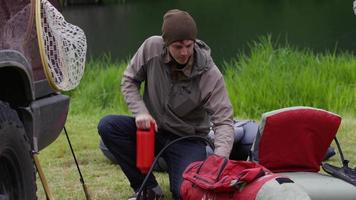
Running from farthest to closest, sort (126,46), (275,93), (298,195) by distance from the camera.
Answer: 1. (126,46)
2. (275,93)
3. (298,195)

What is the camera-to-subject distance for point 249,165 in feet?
10.0

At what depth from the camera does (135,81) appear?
410 centimetres

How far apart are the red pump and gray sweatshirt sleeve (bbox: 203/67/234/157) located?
0.31 m

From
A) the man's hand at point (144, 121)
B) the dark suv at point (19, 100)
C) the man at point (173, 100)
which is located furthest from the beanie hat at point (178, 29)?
the dark suv at point (19, 100)

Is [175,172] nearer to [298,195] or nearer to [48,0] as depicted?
[48,0]

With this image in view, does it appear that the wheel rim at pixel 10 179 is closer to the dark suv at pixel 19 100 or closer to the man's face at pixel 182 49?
the dark suv at pixel 19 100

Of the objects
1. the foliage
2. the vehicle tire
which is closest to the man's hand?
the vehicle tire

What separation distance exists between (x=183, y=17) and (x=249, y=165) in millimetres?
1036

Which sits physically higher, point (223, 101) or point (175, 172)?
point (223, 101)

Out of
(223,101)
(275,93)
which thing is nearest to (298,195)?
(223,101)

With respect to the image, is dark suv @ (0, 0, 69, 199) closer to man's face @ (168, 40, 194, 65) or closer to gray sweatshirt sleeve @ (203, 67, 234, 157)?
→ man's face @ (168, 40, 194, 65)

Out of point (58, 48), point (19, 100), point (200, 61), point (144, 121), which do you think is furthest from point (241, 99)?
point (19, 100)

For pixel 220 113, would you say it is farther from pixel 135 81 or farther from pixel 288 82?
pixel 288 82

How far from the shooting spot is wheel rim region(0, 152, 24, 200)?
2992 mm
